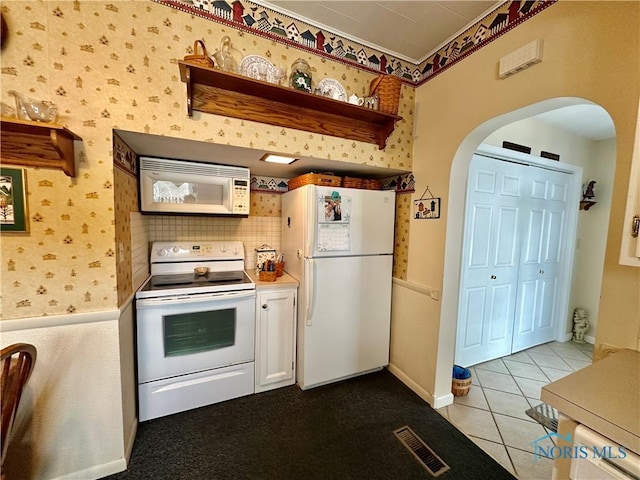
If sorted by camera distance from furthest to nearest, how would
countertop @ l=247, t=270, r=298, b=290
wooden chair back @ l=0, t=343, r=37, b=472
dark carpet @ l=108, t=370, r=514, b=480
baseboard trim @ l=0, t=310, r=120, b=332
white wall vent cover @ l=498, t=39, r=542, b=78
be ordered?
countertop @ l=247, t=270, r=298, b=290 < dark carpet @ l=108, t=370, r=514, b=480 < white wall vent cover @ l=498, t=39, r=542, b=78 < baseboard trim @ l=0, t=310, r=120, b=332 < wooden chair back @ l=0, t=343, r=37, b=472

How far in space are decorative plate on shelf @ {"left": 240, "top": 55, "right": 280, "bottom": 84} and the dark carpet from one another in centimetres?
238

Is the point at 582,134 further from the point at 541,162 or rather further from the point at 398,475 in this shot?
the point at 398,475

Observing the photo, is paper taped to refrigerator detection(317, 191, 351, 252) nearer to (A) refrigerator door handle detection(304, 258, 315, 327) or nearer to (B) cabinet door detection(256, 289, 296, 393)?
(A) refrigerator door handle detection(304, 258, 315, 327)

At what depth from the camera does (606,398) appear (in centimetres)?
81

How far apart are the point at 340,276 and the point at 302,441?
46.5 inches

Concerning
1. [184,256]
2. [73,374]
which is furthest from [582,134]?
[73,374]

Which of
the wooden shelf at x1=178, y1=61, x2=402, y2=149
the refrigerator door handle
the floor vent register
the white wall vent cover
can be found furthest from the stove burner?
the white wall vent cover

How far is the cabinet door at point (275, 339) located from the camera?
6.95ft

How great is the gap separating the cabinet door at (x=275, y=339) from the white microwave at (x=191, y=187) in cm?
83

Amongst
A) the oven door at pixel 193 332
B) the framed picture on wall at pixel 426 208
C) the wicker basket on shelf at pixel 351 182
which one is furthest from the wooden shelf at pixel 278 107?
the oven door at pixel 193 332

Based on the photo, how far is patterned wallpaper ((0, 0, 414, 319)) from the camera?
3.99 ft

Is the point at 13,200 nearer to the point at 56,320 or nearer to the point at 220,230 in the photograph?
the point at 56,320

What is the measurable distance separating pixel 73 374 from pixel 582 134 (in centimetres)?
527

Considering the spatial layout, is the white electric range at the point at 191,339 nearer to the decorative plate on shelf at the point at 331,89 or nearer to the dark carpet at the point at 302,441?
the dark carpet at the point at 302,441
